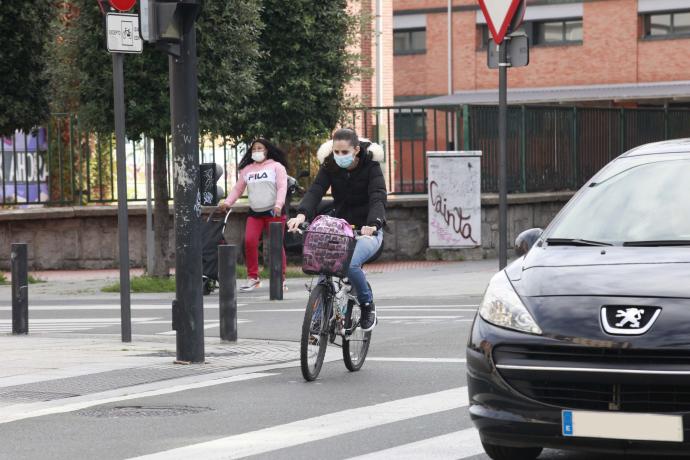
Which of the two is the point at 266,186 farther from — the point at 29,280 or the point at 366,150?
the point at 366,150

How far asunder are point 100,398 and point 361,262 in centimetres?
213

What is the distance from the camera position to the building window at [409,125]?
910 inches

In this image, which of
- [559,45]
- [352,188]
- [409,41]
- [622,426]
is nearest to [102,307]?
[352,188]

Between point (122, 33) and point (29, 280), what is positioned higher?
point (122, 33)

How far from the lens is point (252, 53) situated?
61.8 feet

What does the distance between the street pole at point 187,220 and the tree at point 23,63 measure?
911 centimetres

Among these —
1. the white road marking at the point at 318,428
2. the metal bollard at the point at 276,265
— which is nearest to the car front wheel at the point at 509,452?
the white road marking at the point at 318,428

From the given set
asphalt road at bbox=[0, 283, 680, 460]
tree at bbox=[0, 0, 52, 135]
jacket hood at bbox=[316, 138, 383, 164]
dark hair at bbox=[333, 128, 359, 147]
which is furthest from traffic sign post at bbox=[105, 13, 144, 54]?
tree at bbox=[0, 0, 52, 135]

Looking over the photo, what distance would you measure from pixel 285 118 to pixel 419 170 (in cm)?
215

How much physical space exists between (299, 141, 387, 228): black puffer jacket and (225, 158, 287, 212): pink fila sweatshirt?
727 cm

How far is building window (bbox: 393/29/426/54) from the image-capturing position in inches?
2202

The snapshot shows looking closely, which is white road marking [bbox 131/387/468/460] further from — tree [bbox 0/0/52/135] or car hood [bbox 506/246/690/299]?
tree [bbox 0/0/52/135]

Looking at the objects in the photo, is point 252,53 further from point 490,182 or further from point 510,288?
point 510,288

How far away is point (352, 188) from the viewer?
35.2ft
